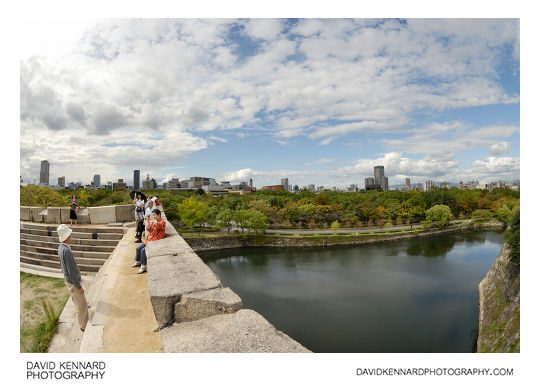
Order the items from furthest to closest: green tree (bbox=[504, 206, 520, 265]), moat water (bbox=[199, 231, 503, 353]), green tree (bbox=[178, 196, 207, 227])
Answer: green tree (bbox=[178, 196, 207, 227])
moat water (bbox=[199, 231, 503, 353])
green tree (bbox=[504, 206, 520, 265])

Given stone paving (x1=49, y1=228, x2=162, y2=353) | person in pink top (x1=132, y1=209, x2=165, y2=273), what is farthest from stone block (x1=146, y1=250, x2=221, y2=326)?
person in pink top (x1=132, y1=209, x2=165, y2=273)

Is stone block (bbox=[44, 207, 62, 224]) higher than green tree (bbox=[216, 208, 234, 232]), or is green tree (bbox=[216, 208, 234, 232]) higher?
stone block (bbox=[44, 207, 62, 224])

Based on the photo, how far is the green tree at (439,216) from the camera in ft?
125

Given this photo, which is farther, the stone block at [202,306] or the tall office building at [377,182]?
the tall office building at [377,182]

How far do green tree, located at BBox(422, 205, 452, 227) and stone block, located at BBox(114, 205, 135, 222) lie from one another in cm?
4044

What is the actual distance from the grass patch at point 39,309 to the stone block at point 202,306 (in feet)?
13.5

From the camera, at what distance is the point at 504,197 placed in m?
31.0

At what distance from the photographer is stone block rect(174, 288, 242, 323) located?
224cm

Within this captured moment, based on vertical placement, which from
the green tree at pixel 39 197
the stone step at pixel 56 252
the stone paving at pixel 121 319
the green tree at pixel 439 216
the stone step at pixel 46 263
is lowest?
the green tree at pixel 439 216

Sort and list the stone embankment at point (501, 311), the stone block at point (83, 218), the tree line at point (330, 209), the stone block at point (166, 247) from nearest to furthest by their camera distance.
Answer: the stone block at point (166, 247) < the stone embankment at point (501, 311) < the stone block at point (83, 218) < the tree line at point (330, 209)

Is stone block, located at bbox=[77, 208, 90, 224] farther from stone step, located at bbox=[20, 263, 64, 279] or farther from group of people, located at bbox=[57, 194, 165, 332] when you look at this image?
group of people, located at bbox=[57, 194, 165, 332]

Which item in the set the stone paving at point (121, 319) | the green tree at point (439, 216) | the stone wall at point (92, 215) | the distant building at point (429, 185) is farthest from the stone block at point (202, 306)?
the distant building at point (429, 185)

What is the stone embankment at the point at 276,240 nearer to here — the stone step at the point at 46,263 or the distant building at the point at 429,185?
the stone step at the point at 46,263

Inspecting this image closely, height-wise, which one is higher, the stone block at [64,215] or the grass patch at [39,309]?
the stone block at [64,215]
